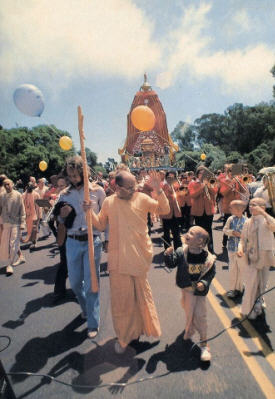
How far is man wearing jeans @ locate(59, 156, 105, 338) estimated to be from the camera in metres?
3.18

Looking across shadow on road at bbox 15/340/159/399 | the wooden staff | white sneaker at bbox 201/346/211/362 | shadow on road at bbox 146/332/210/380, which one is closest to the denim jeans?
the wooden staff

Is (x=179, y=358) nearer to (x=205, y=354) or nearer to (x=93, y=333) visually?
(x=205, y=354)

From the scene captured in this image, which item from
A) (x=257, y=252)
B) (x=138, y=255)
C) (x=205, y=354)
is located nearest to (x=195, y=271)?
(x=138, y=255)

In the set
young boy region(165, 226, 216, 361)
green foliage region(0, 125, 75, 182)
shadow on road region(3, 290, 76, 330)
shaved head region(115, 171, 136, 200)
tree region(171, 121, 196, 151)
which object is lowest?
shadow on road region(3, 290, 76, 330)

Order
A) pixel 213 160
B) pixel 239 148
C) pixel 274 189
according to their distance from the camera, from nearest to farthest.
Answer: pixel 274 189 < pixel 213 160 < pixel 239 148

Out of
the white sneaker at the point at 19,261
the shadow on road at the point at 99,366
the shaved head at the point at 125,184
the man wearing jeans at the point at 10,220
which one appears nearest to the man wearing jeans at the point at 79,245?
the shadow on road at the point at 99,366

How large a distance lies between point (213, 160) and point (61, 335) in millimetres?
41944

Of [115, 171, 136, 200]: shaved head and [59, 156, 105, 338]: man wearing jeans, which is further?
[59, 156, 105, 338]: man wearing jeans

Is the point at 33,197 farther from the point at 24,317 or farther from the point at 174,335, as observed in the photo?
the point at 174,335

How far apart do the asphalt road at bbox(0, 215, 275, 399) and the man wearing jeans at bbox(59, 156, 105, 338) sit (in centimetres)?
34

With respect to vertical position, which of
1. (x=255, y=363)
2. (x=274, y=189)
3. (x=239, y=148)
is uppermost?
(x=239, y=148)

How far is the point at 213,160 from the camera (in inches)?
1665

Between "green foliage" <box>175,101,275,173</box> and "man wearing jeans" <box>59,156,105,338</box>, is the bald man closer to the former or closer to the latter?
"man wearing jeans" <box>59,156,105,338</box>

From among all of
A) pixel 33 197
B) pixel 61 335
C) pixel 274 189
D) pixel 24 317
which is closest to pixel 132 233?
pixel 61 335
